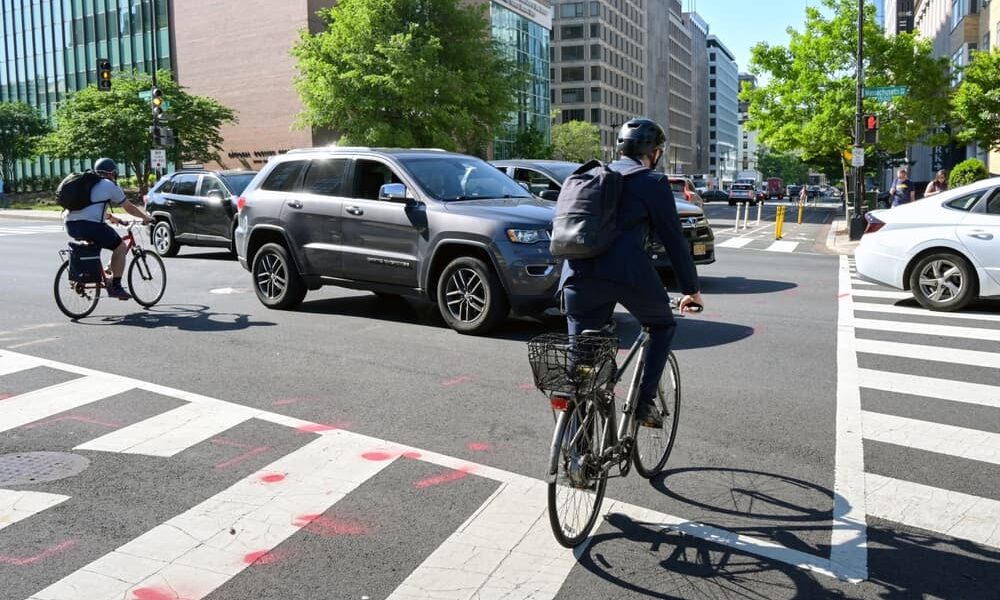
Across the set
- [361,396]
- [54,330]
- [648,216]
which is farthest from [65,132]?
[648,216]

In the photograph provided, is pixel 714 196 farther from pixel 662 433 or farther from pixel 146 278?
pixel 662 433

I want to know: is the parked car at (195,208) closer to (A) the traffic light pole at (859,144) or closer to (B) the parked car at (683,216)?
(B) the parked car at (683,216)

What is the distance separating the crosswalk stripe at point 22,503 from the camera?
15.1 feet

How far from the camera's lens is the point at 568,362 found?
4020 millimetres

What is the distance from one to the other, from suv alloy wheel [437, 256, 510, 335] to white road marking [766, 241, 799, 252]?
13.9 m

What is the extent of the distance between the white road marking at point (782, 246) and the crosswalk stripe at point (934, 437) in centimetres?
1601

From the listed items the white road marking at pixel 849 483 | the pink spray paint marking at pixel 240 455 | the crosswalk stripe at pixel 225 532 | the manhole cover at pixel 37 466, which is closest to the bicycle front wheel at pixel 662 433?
the white road marking at pixel 849 483

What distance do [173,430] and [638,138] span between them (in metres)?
3.69

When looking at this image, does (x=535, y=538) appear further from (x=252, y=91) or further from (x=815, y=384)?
(x=252, y=91)

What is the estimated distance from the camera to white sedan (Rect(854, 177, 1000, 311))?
11.1 m

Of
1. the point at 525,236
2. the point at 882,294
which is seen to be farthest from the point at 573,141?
the point at 525,236

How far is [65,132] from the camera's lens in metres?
48.8

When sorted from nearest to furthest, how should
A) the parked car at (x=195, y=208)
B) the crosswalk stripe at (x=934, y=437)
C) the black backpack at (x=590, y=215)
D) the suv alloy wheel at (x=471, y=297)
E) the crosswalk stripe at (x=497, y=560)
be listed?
the crosswalk stripe at (x=497, y=560)
the black backpack at (x=590, y=215)
the crosswalk stripe at (x=934, y=437)
the suv alloy wheel at (x=471, y=297)
the parked car at (x=195, y=208)

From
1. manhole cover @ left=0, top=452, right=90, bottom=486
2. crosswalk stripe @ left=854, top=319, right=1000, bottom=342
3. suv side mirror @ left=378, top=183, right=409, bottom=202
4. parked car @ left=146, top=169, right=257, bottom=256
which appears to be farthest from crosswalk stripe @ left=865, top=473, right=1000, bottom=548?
parked car @ left=146, top=169, right=257, bottom=256
